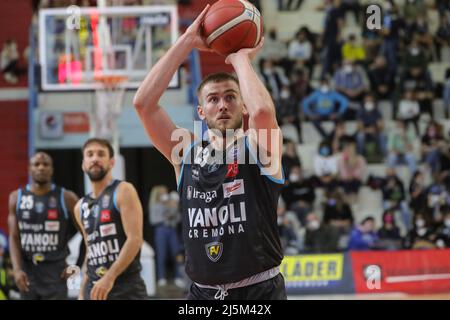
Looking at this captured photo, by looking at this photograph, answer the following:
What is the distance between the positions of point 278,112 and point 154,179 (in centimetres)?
355

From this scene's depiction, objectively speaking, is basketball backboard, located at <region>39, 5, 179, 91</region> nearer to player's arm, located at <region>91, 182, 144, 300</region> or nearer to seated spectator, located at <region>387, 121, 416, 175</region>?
player's arm, located at <region>91, 182, 144, 300</region>

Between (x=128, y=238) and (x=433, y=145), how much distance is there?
39.6 ft

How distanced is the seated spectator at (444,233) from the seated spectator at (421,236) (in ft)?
0.30

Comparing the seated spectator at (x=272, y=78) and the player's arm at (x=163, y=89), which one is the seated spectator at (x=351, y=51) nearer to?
the seated spectator at (x=272, y=78)

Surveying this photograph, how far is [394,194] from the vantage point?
17.1 m

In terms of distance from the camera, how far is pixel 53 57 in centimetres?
1418

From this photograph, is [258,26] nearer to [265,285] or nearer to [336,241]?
[265,285]

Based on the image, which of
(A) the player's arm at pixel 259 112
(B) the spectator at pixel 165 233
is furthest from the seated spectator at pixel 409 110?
(A) the player's arm at pixel 259 112

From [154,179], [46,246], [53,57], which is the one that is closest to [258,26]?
[46,246]

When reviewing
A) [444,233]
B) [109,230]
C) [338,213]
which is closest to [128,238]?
[109,230]

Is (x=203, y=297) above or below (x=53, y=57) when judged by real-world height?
below

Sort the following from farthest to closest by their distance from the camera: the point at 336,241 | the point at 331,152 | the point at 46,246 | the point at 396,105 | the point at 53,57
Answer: the point at 396,105 → the point at 331,152 → the point at 336,241 → the point at 53,57 → the point at 46,246

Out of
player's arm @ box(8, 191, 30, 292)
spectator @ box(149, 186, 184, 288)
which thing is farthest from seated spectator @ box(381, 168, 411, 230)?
player's arm @ box(8, 191, 30, 292)

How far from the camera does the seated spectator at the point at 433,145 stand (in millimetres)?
17766
